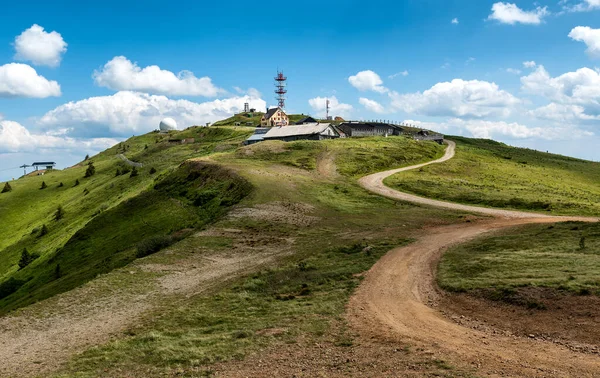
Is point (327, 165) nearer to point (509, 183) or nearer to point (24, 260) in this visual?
point (509, 183)

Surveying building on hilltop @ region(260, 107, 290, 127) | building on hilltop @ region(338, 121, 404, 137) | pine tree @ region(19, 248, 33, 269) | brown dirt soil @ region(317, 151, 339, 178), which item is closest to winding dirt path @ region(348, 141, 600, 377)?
brown dirt soil @ region(317, 151, 339, 178)

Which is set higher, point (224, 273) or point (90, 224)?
point (224, 273)

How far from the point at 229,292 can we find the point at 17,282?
4564 centimetres

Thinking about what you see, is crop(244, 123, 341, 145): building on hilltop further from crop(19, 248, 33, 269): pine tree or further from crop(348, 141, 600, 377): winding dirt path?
crop(348, 141, 600, 377): winding dirt path

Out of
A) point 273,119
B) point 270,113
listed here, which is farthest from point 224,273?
point 270,113

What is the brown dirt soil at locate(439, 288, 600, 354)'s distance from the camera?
54.5 feet

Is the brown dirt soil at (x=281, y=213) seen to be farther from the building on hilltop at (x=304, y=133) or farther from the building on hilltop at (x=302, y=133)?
the building on hilltop at (x=302, y=133)

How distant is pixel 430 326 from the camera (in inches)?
755

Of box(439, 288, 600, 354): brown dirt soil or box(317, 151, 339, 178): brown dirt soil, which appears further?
box(317, 151, 339, 178): brown dirt soil

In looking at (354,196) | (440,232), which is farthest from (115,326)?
(354,196)

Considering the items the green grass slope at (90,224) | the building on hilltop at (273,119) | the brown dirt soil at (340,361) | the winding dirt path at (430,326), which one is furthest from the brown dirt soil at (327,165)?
the building on hilltop at (273,119)

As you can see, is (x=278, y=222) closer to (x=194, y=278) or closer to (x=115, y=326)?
(x=194, y=278)

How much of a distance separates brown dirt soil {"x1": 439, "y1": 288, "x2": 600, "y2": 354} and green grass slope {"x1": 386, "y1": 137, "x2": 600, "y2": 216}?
110ft

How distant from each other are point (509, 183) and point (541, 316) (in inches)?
2392
